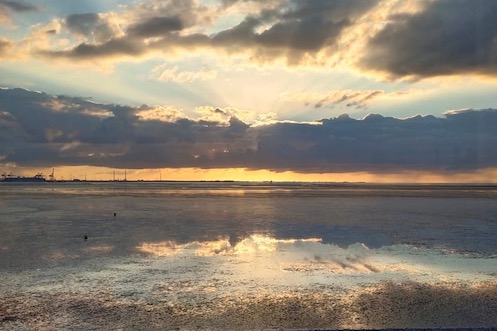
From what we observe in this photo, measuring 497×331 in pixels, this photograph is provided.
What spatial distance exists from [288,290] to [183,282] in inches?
148

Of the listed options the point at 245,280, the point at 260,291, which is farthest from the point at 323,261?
the point at 260,291

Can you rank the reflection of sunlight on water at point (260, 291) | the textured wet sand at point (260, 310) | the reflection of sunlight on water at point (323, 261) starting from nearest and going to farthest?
the textured wet sand at point (260, 310) < the reflection of sunlight on water at point (260, 291) < the reflection of sunlight on water at point (323, 261)

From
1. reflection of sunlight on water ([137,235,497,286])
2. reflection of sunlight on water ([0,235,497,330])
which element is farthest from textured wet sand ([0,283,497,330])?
reflection of sunlight on water ([137,235,497,286])

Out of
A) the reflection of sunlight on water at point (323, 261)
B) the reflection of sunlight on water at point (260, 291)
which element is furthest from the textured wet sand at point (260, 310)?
the reflection of sunlight on water at point (323, 261)

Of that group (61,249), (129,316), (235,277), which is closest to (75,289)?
(129,316)

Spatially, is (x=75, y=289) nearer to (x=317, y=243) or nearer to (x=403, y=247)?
(x=317, y=243)

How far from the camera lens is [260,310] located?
13.6 m

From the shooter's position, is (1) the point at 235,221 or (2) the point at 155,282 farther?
(1) the point at 235,221

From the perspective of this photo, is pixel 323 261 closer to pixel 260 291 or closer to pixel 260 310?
pixel 260 291

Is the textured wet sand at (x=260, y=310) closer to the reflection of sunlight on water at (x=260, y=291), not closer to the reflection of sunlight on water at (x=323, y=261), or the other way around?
the reflection of sunlight on water at (x=260, y=291)

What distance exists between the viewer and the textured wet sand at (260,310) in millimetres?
12281

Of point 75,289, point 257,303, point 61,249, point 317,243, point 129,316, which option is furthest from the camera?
point 317,243

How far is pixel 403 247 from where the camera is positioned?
25.5 metres

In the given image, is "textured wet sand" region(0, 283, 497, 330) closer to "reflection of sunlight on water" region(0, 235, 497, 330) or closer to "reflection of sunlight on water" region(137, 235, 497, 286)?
"reflection of sunlight on water" region(0, 235, 497, 330)
